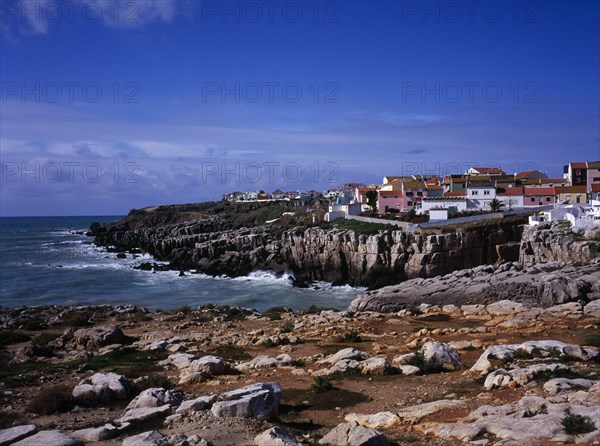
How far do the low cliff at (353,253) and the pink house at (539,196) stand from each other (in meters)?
17.0

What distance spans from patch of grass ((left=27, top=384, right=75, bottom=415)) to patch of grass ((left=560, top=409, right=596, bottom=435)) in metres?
9.65

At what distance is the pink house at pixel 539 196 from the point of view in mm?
58562

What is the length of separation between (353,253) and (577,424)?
1458 inches

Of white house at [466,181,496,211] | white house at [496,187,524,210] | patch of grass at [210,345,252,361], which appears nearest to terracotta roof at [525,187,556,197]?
white house at [496,187,524,210]

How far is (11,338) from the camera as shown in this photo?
21.1m

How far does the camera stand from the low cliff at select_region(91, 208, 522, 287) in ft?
134

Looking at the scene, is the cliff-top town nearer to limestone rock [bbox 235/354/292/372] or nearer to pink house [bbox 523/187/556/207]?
limestone rock [bbox 235/354/292/372]

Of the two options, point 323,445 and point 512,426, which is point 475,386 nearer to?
point 512,426

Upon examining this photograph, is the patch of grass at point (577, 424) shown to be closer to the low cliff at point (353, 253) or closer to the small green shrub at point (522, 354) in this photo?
the small green shrub at point (522, 354)

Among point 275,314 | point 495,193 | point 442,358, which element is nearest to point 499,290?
point 275,314

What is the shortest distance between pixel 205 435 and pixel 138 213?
427 feet

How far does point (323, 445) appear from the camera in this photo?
7.79 metres

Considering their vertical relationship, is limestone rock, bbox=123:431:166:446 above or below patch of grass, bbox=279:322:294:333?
above

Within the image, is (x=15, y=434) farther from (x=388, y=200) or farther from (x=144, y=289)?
(x=388, y=200)
